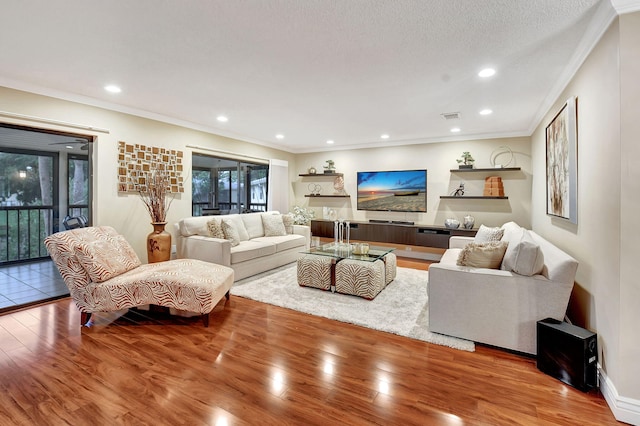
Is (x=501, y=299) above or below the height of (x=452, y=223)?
below

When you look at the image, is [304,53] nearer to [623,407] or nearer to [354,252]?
[354,252]

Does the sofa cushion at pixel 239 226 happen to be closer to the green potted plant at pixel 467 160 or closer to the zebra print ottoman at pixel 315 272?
the zebra print ottoman at pixel 315 272

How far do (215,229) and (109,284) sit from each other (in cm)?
186

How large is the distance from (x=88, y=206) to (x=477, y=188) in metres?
6.34

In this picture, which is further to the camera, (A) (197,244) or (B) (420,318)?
(A) (197,244)

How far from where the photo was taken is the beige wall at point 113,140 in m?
3.44

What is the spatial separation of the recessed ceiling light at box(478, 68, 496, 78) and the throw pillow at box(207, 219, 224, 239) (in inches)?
154

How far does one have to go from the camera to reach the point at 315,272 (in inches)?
159

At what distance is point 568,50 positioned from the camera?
2.51m

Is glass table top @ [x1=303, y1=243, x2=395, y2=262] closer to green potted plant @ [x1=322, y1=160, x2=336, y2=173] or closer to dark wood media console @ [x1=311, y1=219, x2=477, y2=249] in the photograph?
dark wood media console @ [x1=311, y1=219, x2=477, y2=249]

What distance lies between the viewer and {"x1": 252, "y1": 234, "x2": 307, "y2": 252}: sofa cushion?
520cm

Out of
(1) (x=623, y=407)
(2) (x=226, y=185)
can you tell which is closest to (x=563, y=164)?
(1) (x=623, y=407)

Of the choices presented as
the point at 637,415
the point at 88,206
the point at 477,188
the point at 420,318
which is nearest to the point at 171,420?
the point at 420,318

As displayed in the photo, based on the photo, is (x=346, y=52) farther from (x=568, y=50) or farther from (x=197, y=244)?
(x=197, y=244)
